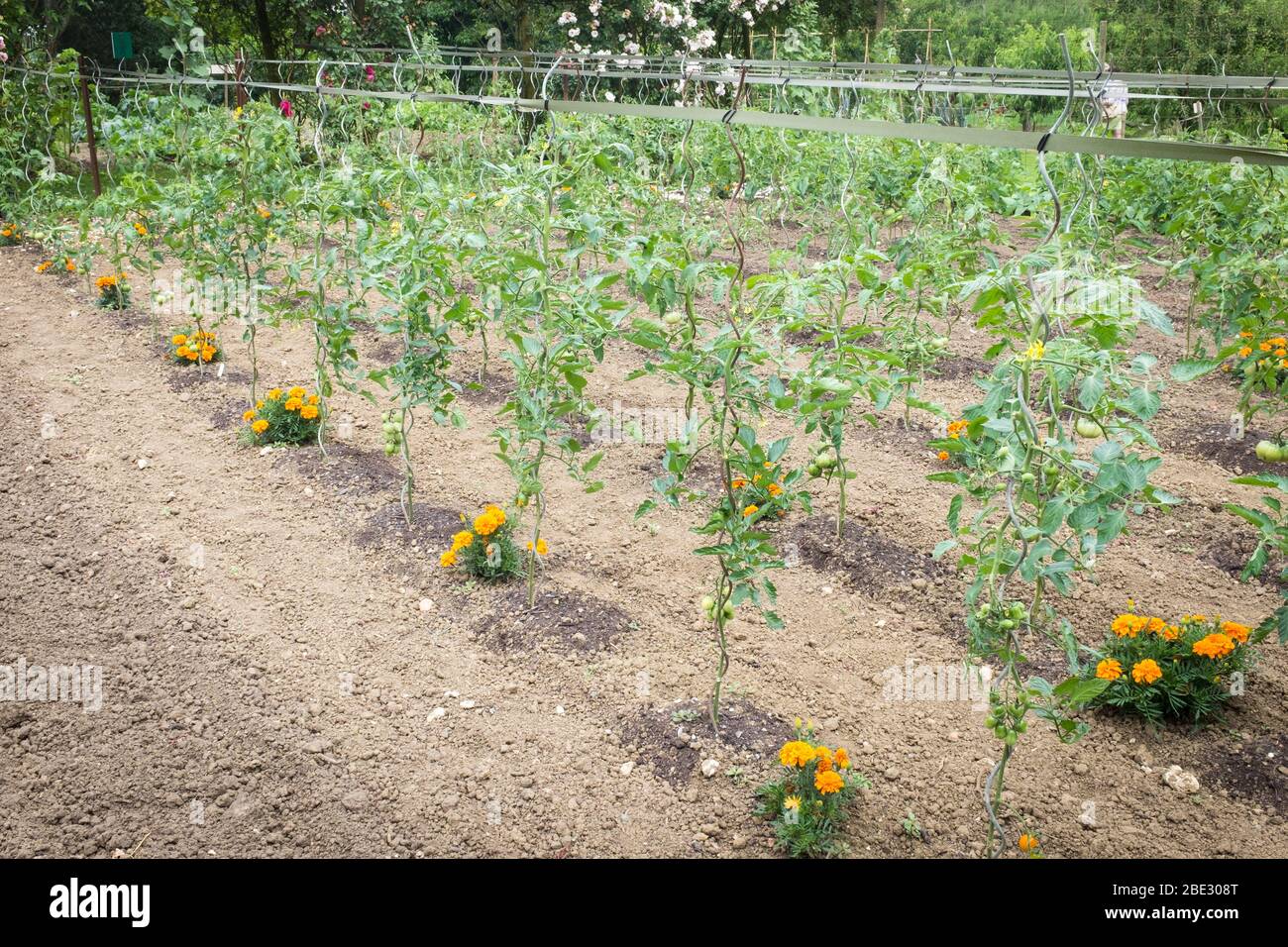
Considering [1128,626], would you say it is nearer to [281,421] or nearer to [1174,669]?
[1174,669]

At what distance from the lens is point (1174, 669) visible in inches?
105

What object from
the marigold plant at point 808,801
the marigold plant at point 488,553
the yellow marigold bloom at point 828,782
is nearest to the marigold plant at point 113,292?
the marigold plant at point 488,553

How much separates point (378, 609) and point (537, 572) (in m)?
0.53

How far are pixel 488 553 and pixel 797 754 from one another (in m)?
1.40

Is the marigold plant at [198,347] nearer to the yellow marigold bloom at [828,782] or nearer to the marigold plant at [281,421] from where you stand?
the marigold plant at [281,421]

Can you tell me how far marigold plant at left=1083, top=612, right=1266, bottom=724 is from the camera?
8.60 ft

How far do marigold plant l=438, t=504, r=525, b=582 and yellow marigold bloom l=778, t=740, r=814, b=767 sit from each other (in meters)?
1.21

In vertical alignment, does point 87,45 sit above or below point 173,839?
above

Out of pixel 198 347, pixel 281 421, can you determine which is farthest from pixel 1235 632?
pixel 198 347

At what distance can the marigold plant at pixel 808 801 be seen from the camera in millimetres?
2225

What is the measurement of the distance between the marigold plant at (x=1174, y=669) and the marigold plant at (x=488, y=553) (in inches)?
66.6

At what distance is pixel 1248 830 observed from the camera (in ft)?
7.56

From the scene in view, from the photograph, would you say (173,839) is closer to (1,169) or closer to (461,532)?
(461,532)
